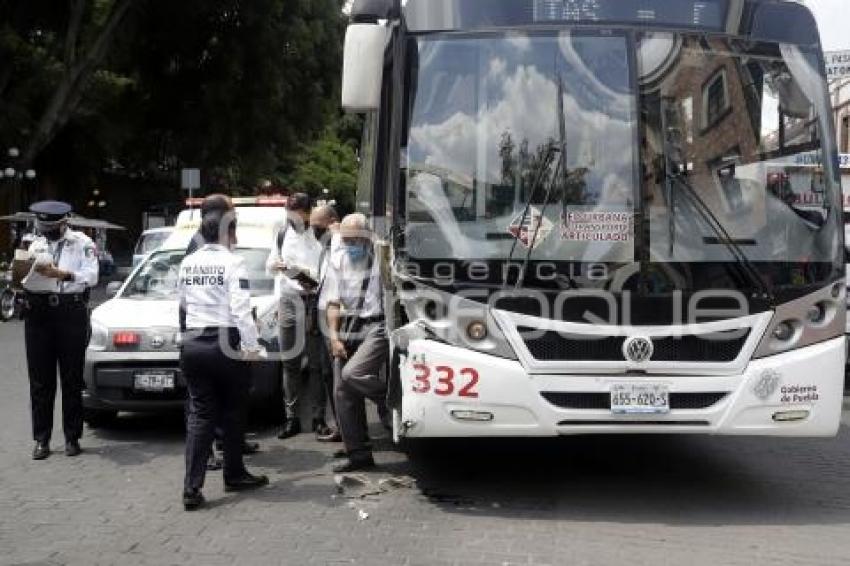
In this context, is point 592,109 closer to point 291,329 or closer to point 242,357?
point 242,357

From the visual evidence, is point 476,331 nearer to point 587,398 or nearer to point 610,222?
point 587,398

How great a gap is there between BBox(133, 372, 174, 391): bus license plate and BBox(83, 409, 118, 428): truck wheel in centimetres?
66

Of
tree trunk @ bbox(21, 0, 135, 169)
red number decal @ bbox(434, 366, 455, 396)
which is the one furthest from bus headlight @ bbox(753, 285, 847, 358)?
tree trunk @ bbox(21, 0, 135, 169)

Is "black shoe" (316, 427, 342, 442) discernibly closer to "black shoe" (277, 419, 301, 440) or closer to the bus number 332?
"black shoe" (277, 419, 301, 440)

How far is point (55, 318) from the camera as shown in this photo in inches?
314

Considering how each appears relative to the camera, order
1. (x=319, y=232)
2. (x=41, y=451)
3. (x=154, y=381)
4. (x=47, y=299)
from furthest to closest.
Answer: (x=319, y=232), (x=154, y=381), (x=47, y=299), (x=41, y=451)

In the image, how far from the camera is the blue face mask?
7.58 metres

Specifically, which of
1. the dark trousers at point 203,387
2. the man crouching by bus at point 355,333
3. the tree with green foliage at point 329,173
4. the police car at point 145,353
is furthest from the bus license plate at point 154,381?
the tree with green foliage at point 329,173

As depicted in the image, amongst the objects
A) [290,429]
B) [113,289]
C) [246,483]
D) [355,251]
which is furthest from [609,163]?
[113,289]

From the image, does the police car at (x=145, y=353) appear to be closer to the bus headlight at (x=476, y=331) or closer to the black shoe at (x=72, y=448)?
the black shoe at (x=72, y=448)

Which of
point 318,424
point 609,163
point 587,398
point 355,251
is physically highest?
point 609,163

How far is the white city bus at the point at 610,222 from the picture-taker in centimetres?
624

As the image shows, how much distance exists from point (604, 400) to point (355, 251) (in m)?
2.25

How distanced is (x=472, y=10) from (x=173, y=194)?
41.9 m
